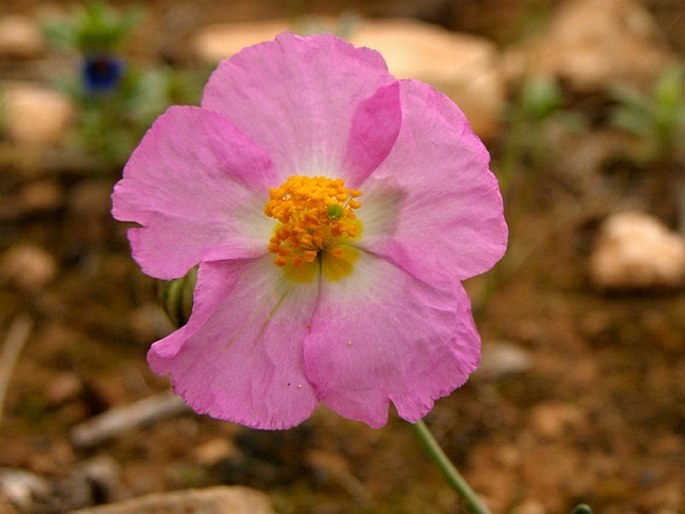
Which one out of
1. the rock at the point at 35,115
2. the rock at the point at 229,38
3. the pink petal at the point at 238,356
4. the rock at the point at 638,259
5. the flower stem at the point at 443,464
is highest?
the pink petal at the point at 238,356

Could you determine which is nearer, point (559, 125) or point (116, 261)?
point (116, 261)

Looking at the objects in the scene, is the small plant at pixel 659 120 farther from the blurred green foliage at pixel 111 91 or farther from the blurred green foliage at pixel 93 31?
the blurred green foliage at pixel 93 31

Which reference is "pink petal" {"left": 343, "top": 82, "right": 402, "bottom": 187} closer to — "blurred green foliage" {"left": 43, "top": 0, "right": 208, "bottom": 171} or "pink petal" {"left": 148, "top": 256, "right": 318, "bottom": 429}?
"pink petal" {"left": 148, "top": 256, "right": 318, "bottom": 429}

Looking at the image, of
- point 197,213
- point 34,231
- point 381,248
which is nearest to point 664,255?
point 381,248

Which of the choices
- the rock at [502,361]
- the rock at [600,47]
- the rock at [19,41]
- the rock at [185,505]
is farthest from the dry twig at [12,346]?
the rock at [600,47]

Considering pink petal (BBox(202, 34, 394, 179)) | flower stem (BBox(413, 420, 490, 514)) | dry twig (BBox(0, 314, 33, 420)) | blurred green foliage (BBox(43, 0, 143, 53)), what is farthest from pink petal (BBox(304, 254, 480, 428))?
blurred green foliage (BBox(43, 0, 143, 53))

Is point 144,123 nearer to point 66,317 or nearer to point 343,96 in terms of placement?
point 66,317
